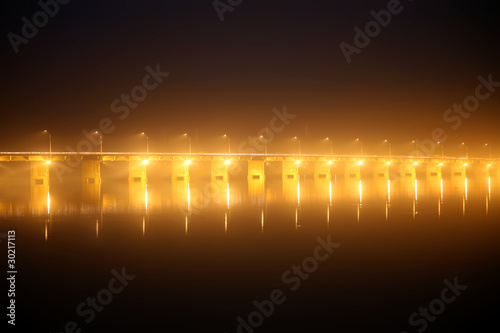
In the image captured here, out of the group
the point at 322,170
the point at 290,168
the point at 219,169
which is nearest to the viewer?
the point at 219,169

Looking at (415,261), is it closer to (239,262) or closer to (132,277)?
(239,262)

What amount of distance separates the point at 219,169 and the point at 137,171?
15.9 m

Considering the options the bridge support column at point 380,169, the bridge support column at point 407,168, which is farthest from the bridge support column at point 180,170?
the bridge support column at point 407,168

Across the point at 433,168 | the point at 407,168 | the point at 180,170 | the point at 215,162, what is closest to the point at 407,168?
the point at 407,168

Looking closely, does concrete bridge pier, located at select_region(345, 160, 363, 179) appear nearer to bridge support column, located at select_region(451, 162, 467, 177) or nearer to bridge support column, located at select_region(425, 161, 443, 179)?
bridge support column, located at select_region(425, 161, 443, 179)

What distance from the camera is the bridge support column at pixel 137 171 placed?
80562 mm

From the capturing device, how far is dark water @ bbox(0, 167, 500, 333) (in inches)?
398

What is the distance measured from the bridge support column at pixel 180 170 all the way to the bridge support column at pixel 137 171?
20.8 feet

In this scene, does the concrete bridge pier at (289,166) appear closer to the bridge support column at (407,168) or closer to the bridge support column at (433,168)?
the bridge support column at (407,168)

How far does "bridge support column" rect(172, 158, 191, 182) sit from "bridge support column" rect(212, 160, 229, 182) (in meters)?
4.97

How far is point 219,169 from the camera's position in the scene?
9162cm

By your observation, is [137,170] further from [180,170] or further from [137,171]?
[180,170]

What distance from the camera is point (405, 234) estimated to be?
20422mm

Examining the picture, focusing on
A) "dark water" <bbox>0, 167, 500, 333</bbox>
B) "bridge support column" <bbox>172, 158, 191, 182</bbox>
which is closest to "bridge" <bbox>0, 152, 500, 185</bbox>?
"bridge support column" <bbox>172, 158, 191, 182</bbox>
